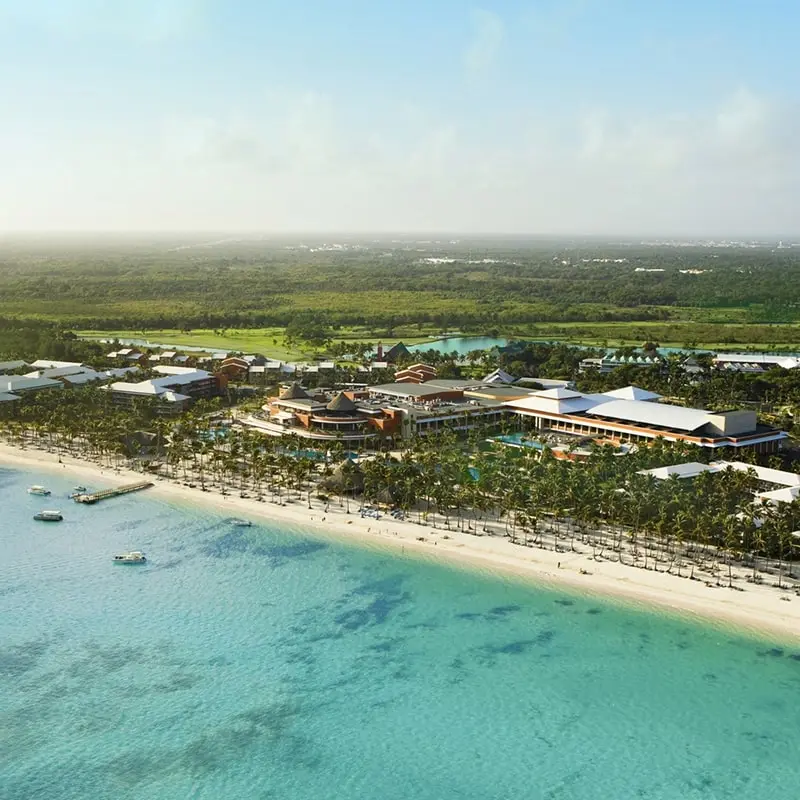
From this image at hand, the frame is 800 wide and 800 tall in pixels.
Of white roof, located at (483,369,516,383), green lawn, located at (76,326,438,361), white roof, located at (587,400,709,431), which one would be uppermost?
white roof, located at (587,400,709,431)

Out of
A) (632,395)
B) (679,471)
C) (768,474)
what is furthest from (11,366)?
(768,474)

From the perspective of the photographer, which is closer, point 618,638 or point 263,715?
point 263,715

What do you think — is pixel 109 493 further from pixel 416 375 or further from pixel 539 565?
pixel 416 375

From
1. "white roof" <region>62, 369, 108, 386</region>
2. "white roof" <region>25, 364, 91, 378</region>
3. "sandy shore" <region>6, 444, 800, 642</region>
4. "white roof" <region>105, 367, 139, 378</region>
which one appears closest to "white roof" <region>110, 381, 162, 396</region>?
"white roof" <region>62, 369, 108, 386</region>

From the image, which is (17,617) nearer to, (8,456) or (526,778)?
(526,778)

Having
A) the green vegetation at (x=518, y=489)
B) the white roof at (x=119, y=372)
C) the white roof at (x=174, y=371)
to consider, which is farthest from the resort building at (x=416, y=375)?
the white roof at (x=119, y=372)

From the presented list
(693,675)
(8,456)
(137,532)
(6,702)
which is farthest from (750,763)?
(8,456)

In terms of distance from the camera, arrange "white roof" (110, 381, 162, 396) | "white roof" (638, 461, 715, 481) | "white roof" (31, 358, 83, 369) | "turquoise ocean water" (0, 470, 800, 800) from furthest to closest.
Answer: "white roof" (31, 358, 83, 369) < "white roof" (110, 381, 162, 396) < "white roof" (638, 461, 715, 481) < "turquoise ocean water" (0, 470, 800, 800)

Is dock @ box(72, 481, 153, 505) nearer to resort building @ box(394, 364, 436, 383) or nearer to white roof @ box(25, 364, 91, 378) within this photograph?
white roof @ box(25, 364, 91, 378)
